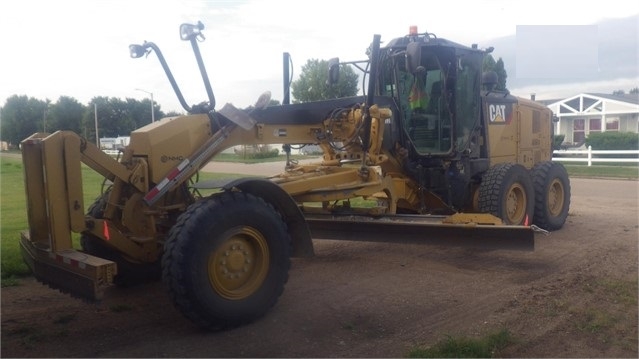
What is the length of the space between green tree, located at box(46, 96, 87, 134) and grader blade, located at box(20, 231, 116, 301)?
78.8 feet

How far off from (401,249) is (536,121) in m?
4.31

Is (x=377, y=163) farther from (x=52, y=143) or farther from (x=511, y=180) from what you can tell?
(x=52, y=143)

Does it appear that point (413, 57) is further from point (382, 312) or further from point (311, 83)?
point (311, 83)

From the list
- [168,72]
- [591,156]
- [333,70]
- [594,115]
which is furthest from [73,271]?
[594,115]

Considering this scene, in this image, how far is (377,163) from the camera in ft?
27.5

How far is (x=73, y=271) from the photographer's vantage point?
4.93 meters

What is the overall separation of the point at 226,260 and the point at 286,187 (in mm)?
1579

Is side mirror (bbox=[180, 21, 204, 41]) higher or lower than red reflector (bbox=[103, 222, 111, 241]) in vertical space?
higher

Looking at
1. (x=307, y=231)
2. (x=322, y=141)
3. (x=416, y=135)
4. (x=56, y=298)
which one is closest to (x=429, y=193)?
(x=416, y=135)

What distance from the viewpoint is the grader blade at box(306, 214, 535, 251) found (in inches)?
268

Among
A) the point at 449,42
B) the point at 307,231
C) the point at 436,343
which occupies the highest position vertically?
the point at 449,42

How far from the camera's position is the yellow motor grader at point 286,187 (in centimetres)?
514

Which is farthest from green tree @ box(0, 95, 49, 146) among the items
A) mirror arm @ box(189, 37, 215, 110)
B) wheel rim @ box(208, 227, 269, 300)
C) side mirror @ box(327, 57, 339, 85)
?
wheel rim @ box(208, 227, 269, 300)

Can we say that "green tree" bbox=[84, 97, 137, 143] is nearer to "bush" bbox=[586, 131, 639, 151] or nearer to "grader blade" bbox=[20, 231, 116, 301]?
"grader blade" bbox=[20, 231, 116, 301]
